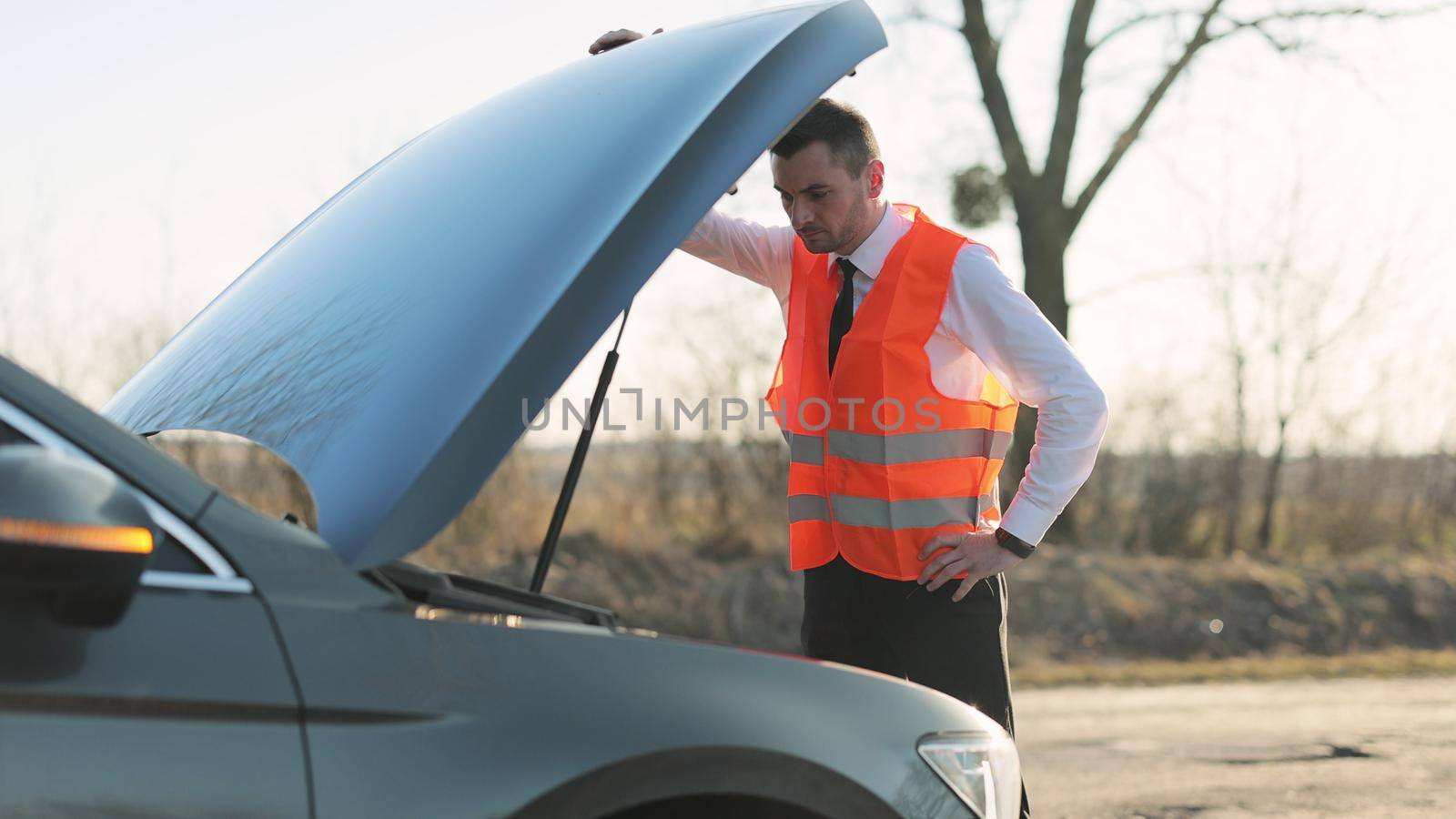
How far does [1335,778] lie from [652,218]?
4.97 meters

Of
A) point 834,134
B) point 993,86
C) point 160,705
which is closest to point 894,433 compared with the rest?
point 834,134

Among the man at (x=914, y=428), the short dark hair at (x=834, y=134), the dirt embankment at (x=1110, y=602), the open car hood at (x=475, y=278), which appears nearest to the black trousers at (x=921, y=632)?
the man at (x=914, y=428)

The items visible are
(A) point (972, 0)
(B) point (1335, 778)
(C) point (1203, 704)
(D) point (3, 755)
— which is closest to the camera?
(D) point (3, 755)

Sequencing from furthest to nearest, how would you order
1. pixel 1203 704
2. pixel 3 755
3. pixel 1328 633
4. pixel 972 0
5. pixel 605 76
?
pixel 972 0
pixel 1328 633
pixel 1203 704
pixel 605 76
pixel 3 755

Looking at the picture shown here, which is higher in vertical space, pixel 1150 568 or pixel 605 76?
pixel 605 76

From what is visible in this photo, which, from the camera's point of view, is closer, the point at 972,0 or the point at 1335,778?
the point at 1335,778

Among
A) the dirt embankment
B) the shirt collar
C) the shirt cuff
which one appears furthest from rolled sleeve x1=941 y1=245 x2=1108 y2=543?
the dirt embankment

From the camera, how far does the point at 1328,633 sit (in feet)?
35.0

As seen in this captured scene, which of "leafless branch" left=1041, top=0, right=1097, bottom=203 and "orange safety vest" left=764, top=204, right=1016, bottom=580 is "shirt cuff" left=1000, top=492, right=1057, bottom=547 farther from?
"leafless branch" left=1041, top=0, right=1097, bottom=203

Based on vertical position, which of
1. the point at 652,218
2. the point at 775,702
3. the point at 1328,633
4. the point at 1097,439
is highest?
the point at 652,218

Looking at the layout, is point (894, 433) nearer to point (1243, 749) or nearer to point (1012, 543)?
point (1012, 543)

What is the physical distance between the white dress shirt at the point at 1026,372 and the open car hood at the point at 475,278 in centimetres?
84

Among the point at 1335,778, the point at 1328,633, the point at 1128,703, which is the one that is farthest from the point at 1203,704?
the point at 1328,633

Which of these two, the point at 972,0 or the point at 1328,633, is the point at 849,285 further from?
the point at 972,0
